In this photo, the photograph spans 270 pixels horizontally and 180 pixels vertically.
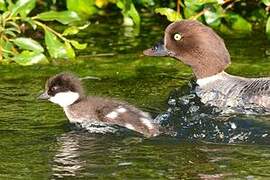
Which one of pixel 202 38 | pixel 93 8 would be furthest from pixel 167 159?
pixel 93 8

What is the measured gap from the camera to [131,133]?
7016 mm

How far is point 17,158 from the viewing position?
21.1 feet

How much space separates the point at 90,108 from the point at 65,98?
20cm

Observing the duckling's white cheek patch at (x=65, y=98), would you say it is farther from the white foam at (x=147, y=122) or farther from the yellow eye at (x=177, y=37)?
the yellow eye at (x=177, y=37)

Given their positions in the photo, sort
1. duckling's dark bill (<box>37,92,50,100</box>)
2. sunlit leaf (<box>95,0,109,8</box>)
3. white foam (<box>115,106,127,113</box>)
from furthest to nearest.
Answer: sunlit leaf (<box>95,0,109,8</box>) < duckling's dark bill (<box>37,92,50,100</box>) < white foam (<box>115,106,127,113</box>)

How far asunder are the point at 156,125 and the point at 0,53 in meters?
1.82

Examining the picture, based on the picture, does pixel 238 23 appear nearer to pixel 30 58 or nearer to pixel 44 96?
pixel 30 58

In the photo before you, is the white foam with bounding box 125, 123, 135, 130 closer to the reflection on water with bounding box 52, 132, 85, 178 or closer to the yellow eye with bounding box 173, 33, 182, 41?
the reflection on water with bounding box 52, 132, 85, 178

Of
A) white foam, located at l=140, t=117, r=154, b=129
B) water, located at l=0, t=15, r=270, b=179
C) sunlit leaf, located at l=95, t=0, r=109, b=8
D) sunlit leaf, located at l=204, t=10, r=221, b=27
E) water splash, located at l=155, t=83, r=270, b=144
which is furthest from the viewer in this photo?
sunlit leaf, located at l=95, t=0, r=109, b=8

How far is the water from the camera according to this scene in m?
6.18

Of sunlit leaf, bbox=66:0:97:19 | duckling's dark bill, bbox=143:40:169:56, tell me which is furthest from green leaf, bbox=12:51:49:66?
sunlit leaf, bbox=66:0:97:19

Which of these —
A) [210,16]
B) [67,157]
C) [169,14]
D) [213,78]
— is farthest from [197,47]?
[67,157]

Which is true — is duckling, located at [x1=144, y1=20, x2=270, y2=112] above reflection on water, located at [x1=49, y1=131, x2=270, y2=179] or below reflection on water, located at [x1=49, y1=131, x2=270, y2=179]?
above

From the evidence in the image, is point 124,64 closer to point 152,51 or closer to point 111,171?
point 152,51
